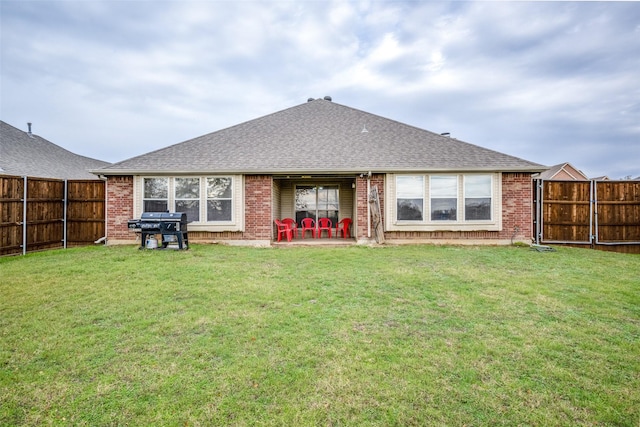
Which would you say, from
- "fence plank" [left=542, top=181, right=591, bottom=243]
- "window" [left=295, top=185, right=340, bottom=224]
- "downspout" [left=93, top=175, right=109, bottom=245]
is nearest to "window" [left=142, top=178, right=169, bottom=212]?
"downspout" [left=93, top=175, right=109, bottom=245]

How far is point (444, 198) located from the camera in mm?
10320

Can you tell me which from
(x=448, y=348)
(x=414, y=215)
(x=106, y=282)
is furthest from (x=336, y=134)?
(x=448, y=348)

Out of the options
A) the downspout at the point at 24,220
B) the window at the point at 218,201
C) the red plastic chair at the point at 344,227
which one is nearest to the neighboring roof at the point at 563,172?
the red plastic chair at the point at 344,227

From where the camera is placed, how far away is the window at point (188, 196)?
10.4 meters

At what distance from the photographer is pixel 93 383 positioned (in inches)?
97.9

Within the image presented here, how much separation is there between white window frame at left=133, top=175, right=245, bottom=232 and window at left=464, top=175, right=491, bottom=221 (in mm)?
7671

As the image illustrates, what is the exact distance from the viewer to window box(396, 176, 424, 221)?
10.3 meters

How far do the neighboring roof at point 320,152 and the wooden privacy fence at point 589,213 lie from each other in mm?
1548

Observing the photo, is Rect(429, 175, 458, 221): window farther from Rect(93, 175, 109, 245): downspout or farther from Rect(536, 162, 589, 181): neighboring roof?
Rect(536, 162, 589, 181): neighboring roof

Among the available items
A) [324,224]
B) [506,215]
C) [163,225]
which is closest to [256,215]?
[163,225]

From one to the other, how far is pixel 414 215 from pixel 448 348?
7.64 metres

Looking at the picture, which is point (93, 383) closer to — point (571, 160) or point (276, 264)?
point (276, 264)

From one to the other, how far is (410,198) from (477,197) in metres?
2.26

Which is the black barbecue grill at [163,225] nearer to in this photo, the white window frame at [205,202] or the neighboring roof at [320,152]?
the white window frame at [205,202]
